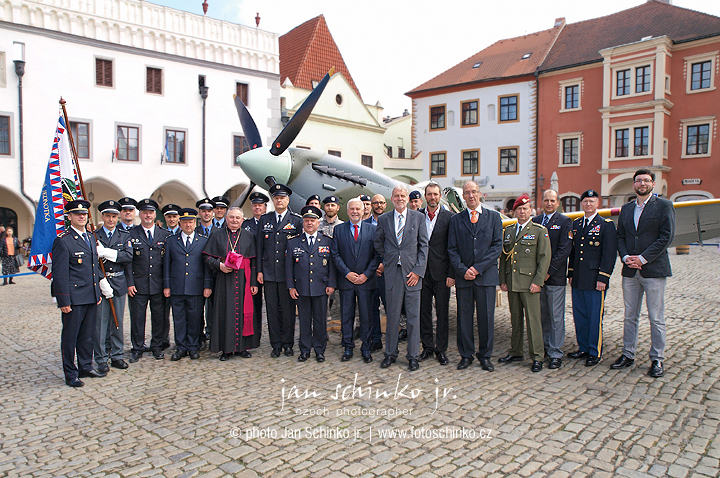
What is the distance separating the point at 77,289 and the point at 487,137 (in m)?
29.7

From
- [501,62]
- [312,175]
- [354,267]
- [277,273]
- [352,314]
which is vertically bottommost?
[352,314]

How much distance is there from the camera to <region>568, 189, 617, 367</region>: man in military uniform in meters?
5.38

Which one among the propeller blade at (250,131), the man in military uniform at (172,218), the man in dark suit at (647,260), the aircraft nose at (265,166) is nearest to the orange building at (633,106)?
the propeller blade at (250,131)

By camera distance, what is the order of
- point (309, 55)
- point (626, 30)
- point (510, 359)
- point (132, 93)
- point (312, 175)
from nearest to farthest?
1. point (510, 359)
2. point (312, 175)
3. point (132, 93)
4. point (626, 30)
5. point (309, 55)

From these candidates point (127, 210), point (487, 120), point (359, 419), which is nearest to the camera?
point (359, 419)

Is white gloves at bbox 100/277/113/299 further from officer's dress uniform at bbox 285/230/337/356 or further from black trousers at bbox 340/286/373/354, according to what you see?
black trousers at bbox 340/286/373/354

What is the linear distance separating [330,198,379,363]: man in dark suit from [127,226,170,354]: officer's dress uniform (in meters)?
2.16

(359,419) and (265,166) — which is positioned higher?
(265,166)

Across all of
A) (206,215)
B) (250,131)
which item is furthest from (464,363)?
(250,131)

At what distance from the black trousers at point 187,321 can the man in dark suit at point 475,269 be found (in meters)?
3.15

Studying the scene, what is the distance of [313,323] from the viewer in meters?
5.84

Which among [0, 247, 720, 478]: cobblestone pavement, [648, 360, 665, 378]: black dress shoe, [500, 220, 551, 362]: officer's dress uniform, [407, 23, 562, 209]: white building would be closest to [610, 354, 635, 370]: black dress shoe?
[0, 247, 720, 478]: cobblestone pavement

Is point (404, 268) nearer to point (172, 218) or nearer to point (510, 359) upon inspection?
point (510, 359)

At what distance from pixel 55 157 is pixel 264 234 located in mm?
2592
